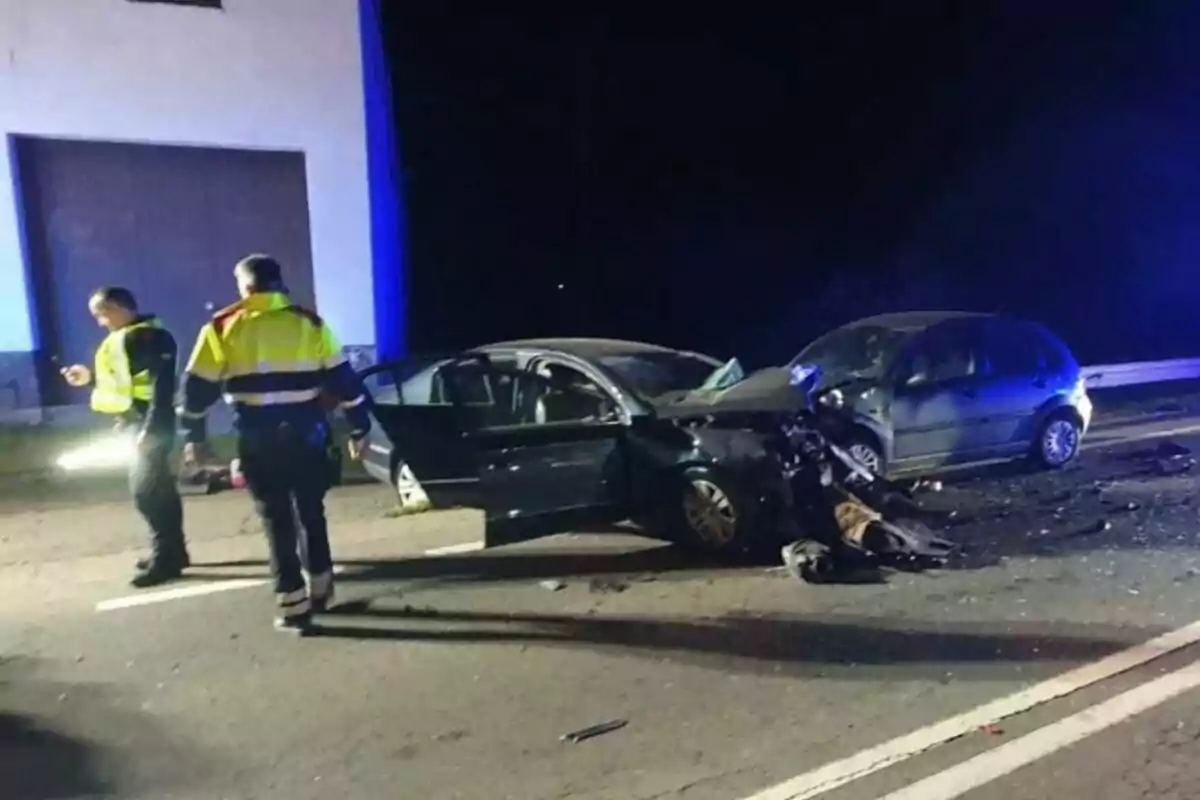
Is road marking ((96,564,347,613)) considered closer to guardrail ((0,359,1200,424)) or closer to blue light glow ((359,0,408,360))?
guardrail ((0,359,1200,424))

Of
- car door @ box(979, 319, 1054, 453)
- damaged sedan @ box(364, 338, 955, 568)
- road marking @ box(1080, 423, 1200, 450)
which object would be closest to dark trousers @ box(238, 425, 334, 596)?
damaged sedan @ box(364, 338, 955, 568)

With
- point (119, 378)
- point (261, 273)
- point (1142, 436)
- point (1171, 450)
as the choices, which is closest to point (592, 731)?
point (261, 273)

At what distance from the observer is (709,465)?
698 centimetres

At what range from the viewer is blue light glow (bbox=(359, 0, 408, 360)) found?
14.4m

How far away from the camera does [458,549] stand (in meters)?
7.48

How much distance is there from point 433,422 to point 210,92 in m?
7.95

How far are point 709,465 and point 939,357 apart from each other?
11.5 ft

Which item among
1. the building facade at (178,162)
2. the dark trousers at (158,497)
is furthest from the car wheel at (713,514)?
the building facade at (178,162)

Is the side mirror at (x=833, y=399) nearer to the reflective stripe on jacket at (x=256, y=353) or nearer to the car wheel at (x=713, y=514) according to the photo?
the car wheel at (x=713, y=514)

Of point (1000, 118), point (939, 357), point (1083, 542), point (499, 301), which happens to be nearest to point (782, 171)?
point (1000, 118)

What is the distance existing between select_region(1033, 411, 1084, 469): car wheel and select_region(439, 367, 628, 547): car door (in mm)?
4739

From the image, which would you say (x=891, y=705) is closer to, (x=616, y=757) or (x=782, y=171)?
(x=616, y=757)

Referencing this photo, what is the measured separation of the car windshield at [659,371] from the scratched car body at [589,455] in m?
0.02

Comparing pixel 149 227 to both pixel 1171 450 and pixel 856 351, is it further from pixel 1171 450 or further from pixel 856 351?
pixel 1171 450
